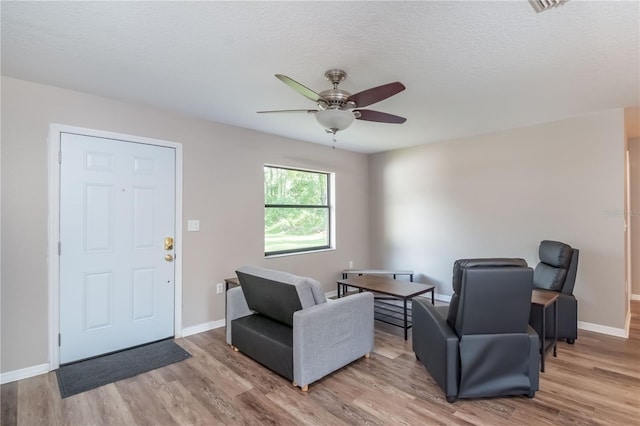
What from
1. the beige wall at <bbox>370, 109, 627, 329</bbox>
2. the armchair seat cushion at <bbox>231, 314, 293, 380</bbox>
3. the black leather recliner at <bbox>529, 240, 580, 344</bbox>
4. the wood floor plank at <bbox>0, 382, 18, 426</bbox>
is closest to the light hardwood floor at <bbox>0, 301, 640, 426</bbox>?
the wood floor plank at <bbox>0, 382, 18, 426</bbox>

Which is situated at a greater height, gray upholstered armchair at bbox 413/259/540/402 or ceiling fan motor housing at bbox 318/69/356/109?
ceiling fan motor housing at bbox 318/69/356/109

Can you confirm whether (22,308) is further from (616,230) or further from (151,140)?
(616,230)

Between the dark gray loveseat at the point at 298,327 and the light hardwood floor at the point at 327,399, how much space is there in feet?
A: 0.49

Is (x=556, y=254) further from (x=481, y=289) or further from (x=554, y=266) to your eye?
(x=481, y=289)

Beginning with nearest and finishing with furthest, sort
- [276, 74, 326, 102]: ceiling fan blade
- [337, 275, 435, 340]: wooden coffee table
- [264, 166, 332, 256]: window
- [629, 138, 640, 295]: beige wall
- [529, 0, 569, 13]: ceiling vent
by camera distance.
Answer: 1. [529, 0, 569, 13]: ceiling vent
2. [276, 74, 326, 102]: ceiling fan blade
3. [337, 275, 435, 340]: wooden coffee table
4. [264, 166, 332, 256]: window
5. [629, 138, 640, 295]: beige wall

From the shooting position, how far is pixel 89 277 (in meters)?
2.90

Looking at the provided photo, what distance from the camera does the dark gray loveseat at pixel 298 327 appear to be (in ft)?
7.79

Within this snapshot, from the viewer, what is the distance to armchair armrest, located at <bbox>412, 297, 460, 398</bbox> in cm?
216

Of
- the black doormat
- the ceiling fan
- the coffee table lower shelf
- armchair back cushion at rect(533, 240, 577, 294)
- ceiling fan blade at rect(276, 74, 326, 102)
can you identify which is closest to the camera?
ceiling fan blade at rect(276, 74, 326, 102)

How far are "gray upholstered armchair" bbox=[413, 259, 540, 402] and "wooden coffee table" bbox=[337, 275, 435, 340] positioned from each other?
1.11 meters

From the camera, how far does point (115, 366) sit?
276 cm

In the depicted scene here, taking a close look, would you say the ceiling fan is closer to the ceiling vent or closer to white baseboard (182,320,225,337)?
→ the ceiling vent

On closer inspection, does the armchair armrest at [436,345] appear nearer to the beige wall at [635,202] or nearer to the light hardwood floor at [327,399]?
the light hardwood floor at [327,399]

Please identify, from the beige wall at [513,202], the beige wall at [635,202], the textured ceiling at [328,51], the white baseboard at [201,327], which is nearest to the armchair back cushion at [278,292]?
the white baseboard at [201,327]
